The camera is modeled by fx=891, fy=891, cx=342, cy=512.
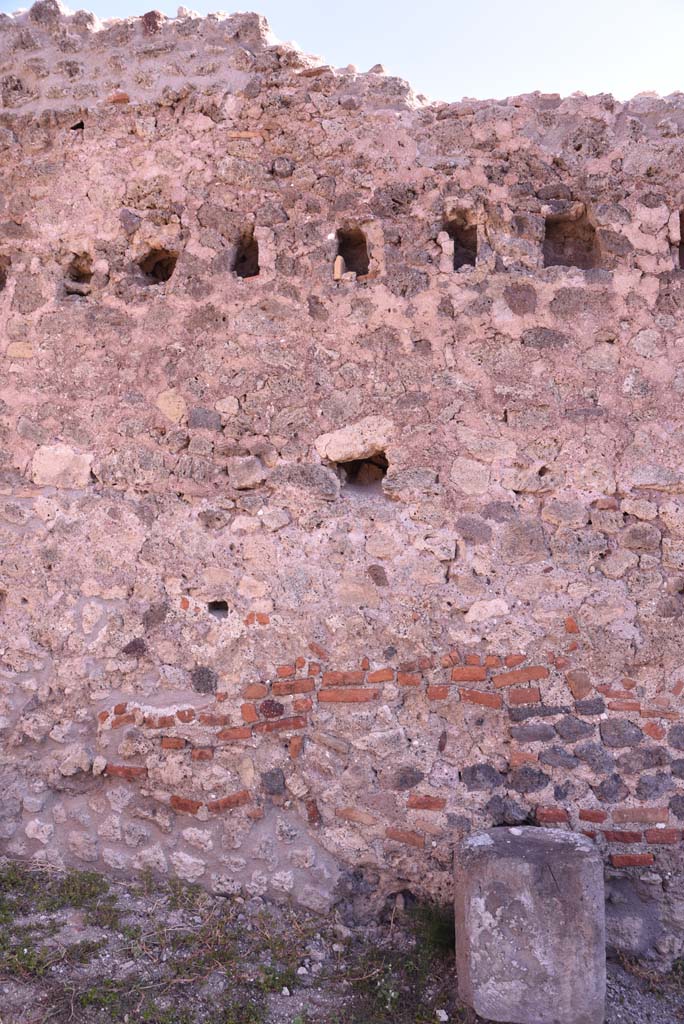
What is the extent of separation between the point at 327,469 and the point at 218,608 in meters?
0.79

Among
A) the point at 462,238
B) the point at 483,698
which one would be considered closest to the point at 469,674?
the point at 483,698

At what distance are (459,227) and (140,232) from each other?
1.55 metres

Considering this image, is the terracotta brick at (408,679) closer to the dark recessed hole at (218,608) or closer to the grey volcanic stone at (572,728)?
the grey volcanic stone at (572,728)

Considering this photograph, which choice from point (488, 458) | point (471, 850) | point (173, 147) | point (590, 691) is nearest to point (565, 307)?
point (488, 458)

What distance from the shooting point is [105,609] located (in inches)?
155

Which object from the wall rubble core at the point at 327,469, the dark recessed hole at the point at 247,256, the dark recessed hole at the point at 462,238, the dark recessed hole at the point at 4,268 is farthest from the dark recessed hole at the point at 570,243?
the dark recessed hole at the point at 4,268

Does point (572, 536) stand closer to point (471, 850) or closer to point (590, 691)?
point (590, 691)

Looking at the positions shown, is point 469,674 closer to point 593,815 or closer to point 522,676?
point 522,676

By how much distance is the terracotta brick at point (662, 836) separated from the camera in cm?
356

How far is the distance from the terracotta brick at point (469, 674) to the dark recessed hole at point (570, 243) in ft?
6.43

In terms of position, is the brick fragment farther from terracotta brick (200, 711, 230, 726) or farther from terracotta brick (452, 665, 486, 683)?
terracotta brick (452, 665, 486, 683)

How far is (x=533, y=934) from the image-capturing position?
305cm

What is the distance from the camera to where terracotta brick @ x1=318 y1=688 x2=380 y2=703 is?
3709 millimetres

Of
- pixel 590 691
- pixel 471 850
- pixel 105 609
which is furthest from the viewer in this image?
pixel 105 609
